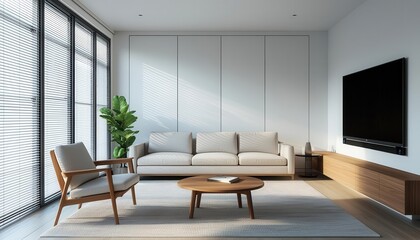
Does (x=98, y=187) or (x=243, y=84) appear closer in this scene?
(x=98, y=187)

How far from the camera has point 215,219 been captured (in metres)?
3.70

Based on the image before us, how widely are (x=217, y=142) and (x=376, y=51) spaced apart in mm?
3102

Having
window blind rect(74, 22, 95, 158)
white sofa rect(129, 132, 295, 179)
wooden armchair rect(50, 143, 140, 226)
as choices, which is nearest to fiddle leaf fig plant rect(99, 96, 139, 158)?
white sofa rect(129, 132, 295, 179)

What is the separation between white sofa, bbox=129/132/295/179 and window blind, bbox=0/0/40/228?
2111 millimetres

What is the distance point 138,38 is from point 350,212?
16.8 ft

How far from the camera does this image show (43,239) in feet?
10.2

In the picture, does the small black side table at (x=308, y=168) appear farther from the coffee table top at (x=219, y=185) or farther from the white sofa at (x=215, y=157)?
the coffee table top at (x=219, y=185)

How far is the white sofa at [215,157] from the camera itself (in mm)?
5910

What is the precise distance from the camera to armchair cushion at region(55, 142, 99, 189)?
3.62 meters

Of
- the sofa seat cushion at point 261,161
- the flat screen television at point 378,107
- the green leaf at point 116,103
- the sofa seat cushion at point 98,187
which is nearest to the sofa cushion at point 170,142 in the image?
Answer: the green leaf at point 116,103

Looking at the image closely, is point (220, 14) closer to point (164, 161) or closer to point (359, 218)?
point (164, 161)

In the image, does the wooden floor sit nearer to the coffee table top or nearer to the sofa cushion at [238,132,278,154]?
the coffee table top

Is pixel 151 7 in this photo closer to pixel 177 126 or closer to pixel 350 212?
pixel 177 126

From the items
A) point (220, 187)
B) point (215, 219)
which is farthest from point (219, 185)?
point (215, 219)
